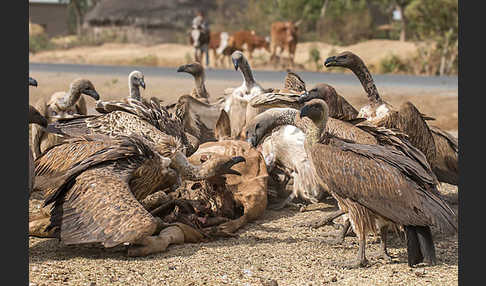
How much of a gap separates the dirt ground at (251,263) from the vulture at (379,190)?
23cm

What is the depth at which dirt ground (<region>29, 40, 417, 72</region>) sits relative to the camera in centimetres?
2827

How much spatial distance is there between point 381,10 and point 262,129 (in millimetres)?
35923

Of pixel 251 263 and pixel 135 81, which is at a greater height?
pixel 135 81

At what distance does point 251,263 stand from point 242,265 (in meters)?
0.09

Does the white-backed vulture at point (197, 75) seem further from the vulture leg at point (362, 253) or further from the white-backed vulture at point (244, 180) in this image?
the vulture leg at point (362, 253)

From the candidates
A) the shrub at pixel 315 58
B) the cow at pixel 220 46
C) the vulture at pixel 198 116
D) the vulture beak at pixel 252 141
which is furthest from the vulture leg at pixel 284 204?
the cow at pixel 220 46

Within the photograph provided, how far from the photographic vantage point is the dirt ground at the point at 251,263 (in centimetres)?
468

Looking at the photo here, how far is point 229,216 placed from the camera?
248 inches

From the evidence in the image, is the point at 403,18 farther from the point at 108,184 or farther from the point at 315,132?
the point at 108,184

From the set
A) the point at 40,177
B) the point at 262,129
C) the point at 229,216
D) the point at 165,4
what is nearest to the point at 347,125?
the point at 262,129

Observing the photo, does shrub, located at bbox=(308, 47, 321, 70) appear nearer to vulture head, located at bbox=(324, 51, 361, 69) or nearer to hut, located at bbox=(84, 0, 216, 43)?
hut, located at bbox=(84, 0, 216, 43)

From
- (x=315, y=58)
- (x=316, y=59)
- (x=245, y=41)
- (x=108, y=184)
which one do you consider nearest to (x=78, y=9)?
(x=245, y=41)

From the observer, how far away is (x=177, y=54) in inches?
1377

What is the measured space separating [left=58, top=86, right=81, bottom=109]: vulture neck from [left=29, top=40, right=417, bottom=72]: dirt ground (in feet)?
63.5
